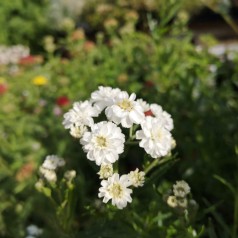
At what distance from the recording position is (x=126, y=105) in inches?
40.8

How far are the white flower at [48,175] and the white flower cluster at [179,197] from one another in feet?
0.94

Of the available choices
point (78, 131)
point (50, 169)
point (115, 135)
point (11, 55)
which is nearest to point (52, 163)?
point (50, 169)

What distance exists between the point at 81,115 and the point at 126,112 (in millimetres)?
116

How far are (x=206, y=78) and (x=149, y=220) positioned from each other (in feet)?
3.82

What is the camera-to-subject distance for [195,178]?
1927mm

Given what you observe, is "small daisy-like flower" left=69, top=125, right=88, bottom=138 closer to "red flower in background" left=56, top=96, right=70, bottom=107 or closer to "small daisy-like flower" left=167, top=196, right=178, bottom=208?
"small daisy-like flower" left=167, top=196, right=178, bottom=208

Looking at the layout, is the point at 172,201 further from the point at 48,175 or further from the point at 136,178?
the point at 48,175

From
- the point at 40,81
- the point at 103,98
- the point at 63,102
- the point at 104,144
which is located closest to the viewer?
the point at 104,144

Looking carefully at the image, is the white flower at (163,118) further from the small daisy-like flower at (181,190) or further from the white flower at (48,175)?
the white flower at (48,175)

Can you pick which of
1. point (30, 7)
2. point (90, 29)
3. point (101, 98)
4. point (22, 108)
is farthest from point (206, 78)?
point (30, 7)

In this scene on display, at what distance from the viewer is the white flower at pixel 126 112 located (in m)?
1.02

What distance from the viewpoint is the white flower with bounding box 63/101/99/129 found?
107 cm

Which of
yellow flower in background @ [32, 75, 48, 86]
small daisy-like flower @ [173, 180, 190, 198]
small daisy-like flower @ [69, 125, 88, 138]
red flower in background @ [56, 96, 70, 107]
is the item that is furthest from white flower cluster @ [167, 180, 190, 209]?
yellow flower in background @ [32, 75, 48, 86]

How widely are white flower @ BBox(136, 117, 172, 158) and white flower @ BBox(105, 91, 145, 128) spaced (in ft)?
0.07
